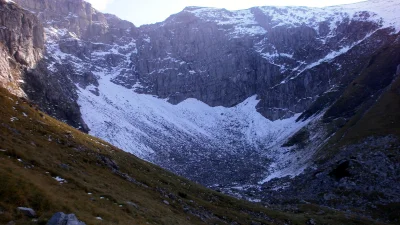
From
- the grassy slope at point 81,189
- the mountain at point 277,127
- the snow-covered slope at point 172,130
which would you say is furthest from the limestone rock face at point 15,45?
the grassy slope at point 81,189

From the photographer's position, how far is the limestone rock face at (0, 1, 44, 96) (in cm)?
10218

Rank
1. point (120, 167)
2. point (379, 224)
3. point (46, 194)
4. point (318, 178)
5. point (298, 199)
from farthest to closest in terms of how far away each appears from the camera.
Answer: point (318, 178), point (298, 199), point (379, 224), point (120, 167), point (46, 194)

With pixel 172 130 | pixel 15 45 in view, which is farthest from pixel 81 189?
pixel 172 130

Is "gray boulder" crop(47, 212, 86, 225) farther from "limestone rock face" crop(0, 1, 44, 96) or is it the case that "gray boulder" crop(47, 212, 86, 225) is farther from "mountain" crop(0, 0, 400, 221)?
"limestone rock face" crop(0, 1, 44, 96)

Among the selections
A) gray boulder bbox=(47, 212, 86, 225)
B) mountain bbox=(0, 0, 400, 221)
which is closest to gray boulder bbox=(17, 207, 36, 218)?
gray boulder bbox=(47, 212, 86, 225)

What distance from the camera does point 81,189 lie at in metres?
27.4

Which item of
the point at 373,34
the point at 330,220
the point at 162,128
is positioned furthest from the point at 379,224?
the point at 373,34

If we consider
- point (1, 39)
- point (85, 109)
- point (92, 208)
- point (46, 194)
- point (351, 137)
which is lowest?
point (85, 109)

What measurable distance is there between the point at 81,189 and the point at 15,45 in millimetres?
114377

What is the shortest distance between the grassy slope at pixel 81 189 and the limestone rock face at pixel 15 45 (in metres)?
61.6

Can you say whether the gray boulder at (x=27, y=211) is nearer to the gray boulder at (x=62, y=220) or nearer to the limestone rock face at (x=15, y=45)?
the gray boulder at (x=62, y=220)

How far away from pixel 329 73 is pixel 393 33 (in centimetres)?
3749

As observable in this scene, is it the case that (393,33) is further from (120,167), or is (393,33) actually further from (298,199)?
(120,167)

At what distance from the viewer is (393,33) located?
562 feet
